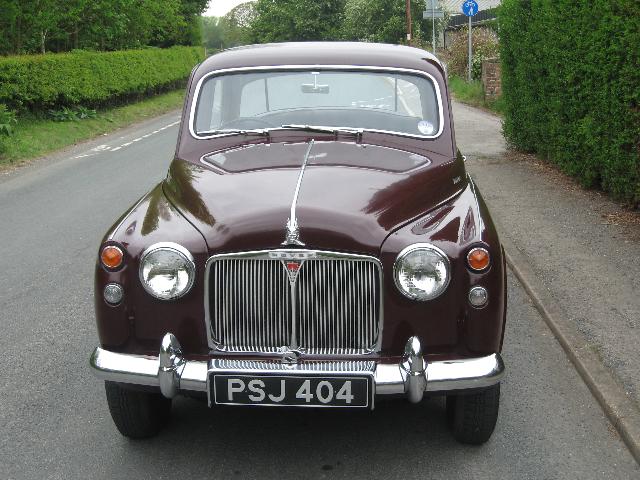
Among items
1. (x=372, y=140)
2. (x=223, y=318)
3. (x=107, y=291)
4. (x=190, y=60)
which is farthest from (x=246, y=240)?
(x=190, y=60)

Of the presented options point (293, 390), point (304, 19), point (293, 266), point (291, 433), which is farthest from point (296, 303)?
point (304, 19)

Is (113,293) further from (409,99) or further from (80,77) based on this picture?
(80,77)

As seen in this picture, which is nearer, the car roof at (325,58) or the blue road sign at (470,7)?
the car roof at (325,58)

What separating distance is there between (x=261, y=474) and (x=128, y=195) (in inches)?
327

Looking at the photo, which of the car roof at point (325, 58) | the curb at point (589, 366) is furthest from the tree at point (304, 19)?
the car roof at point (325, 58)

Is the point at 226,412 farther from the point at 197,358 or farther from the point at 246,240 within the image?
the point at 246,240

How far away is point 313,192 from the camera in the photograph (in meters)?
4.00

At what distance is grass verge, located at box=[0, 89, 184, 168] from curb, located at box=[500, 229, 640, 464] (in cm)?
1231

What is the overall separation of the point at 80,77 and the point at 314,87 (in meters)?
20.1

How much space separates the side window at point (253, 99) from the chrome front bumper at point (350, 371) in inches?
72.8

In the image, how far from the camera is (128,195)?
1167 centimetres

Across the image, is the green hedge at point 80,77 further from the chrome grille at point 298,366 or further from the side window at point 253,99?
the chrome grille at point 298,366

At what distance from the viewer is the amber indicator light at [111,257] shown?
3869mm

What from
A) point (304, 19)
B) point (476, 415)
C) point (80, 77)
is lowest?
point (304, 19)
